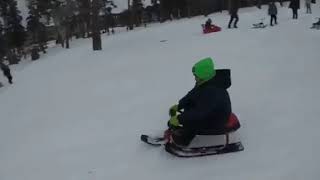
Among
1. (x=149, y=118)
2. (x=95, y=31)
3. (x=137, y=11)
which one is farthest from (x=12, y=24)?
(x=149, y=118)

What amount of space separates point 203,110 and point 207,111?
6 cm

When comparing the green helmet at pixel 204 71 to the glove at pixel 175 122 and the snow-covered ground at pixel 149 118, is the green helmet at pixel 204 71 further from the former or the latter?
the snow-covered ground at pixel 149 118

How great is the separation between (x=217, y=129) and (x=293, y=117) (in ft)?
6.23

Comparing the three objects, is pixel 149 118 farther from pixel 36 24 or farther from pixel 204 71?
pixel 36 24

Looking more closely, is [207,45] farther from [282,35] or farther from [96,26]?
[96,26]

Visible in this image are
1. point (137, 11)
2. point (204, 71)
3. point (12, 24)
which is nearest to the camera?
point (204, 71)

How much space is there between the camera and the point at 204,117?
6617 millimetres

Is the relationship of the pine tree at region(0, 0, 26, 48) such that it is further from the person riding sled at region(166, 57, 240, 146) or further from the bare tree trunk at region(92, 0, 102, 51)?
the person riding sled at region(166, 57, 240, 146)

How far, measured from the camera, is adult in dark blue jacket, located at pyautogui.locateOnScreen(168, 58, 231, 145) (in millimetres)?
6633

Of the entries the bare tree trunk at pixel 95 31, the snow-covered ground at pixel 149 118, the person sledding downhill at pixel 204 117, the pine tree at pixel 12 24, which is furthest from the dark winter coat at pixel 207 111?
the pine tree at pixel 12 24

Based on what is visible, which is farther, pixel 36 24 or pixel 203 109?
pixel 36 24

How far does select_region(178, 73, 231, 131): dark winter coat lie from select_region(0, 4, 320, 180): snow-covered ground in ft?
1.58

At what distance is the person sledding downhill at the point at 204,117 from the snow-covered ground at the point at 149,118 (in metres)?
0.14

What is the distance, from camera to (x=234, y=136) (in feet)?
24.0
